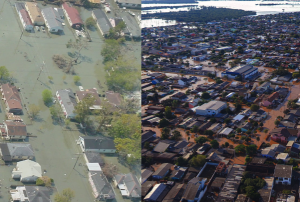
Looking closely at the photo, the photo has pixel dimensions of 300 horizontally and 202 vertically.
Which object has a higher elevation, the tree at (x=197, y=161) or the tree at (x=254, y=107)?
the tree at (x=197, y=161)

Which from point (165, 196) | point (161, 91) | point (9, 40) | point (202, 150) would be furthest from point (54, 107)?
point (161, 91)

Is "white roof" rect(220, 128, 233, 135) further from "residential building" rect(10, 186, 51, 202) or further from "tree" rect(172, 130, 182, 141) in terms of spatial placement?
"residential building" rect(10, 186, 51, 202)

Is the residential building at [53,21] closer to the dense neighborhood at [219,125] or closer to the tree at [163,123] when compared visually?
the dense neighborhood at [219,125]

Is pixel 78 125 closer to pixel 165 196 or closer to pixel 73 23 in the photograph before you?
pixel 73 23

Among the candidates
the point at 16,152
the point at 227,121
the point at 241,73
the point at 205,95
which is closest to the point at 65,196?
the point at 16,152

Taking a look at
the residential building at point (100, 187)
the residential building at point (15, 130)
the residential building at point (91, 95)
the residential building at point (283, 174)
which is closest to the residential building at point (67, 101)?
the residential building at point (91, 95)

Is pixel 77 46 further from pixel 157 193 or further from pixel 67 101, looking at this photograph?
pixel 157 193
